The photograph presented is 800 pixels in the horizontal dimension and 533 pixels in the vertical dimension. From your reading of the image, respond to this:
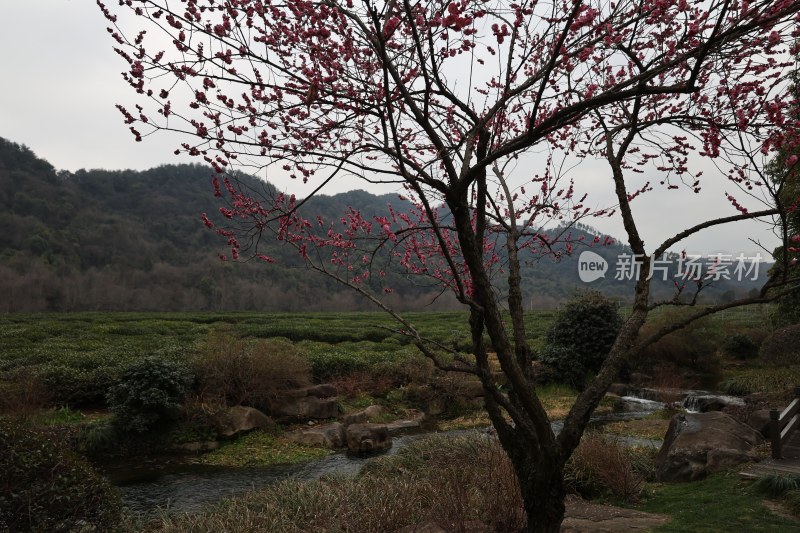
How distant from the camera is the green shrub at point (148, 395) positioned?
9.89 m

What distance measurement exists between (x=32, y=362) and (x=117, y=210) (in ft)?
167

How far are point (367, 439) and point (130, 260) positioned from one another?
47172 mm

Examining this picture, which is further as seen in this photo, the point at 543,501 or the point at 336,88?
the point at 543,501

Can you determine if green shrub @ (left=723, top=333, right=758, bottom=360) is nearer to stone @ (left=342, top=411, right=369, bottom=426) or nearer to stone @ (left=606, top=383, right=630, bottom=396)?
stone @ (left=606, top=383, right=630, bottom=396)

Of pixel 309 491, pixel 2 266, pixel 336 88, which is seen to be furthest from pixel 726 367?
pixel 2 266

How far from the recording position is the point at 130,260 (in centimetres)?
4981

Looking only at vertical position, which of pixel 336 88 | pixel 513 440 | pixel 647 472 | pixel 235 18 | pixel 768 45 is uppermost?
pixel 768 45

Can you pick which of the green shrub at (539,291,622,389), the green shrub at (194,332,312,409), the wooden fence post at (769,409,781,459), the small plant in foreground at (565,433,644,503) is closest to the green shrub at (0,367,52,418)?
the green shrub at (194,332,312,409)

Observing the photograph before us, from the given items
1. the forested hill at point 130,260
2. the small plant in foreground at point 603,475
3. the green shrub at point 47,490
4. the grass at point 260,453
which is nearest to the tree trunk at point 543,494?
the small plant in foreground at point 603,475

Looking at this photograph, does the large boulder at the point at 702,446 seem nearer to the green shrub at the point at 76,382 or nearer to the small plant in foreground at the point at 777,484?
the small plant in foreground at the point at 777,484

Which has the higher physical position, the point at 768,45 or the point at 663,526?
the point at 768,45

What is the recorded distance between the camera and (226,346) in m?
12.0

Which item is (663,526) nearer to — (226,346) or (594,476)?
(594,476)

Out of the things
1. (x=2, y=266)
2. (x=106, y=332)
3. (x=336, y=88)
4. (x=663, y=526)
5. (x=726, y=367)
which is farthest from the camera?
(x=2, y=266)
